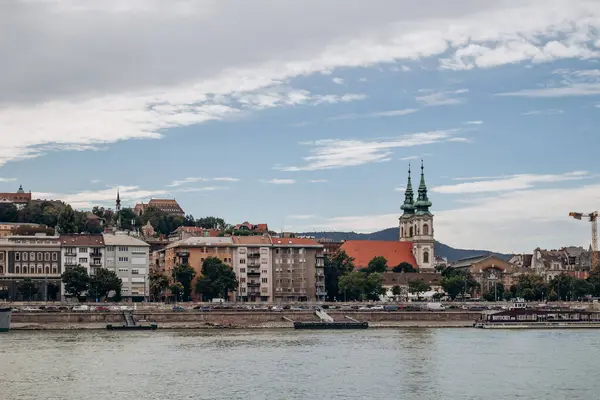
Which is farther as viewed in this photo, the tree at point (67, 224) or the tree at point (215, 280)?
the tree at point (67, 224)

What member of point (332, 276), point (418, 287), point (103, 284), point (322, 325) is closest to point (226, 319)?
point (322, 325)

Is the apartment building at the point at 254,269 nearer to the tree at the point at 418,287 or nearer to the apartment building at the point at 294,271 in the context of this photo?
the apartment building at the point at 294,271

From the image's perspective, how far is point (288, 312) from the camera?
131500 millimetres

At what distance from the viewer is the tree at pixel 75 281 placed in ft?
475

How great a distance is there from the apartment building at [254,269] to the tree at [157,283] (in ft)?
57.2

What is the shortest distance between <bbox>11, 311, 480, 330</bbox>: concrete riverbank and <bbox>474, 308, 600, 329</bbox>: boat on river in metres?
4.41

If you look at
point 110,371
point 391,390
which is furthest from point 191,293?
point 391,390

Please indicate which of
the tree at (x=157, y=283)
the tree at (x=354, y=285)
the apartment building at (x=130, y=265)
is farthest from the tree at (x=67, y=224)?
the tree at (x=354, y=285)

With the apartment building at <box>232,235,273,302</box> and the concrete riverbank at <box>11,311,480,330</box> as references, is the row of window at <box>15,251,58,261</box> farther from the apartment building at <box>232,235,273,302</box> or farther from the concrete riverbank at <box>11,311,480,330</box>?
the concrete riverbank at <box>11,311,480,330</box>

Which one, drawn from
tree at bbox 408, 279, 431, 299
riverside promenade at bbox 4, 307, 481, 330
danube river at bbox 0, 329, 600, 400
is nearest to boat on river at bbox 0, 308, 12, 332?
riverside promenade at bbox 4, 307, 481, 330

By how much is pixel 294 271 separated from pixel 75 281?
42.3 metres

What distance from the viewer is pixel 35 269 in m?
155

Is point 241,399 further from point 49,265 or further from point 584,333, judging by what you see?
point 49,265

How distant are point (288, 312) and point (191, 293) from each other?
36.4 meters
